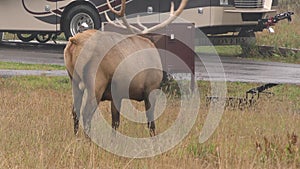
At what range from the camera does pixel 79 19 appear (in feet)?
67.5

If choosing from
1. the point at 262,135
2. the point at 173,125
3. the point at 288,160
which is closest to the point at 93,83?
the point at 173,125

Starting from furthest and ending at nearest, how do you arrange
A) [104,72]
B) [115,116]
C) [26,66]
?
[26,66] → [115,116] → [104,72]

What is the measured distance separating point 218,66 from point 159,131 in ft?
31.8

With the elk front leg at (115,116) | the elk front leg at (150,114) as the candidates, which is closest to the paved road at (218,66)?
the elk front leg at (150,114)

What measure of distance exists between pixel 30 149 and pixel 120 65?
1898 millimetres

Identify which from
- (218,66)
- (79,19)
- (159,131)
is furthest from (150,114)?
(79,19)

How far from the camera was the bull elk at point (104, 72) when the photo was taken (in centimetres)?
861

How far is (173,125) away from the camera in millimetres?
9359

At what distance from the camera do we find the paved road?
16.3m

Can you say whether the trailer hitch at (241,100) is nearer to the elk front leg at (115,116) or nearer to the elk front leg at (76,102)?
the elk front leg at (115,116)

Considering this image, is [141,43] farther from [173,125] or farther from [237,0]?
[237,0]

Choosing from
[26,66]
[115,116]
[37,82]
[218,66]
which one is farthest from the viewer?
[218,66]

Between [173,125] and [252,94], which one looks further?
[252,94]

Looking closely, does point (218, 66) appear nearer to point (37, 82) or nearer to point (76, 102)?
point (37, 82)
